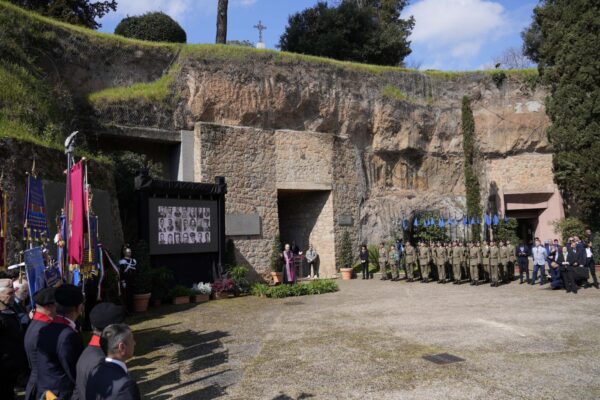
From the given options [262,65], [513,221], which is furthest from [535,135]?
[262,65]

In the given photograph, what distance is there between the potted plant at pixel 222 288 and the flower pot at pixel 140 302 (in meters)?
2.37

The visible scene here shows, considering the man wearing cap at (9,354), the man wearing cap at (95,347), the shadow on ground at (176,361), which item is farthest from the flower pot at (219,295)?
the man wearing cap at (95,347)

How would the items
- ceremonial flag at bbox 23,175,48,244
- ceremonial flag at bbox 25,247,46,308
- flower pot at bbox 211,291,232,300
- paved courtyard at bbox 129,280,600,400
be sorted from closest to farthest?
paved courtyard at bbox 129,280,600,400, ceremonial flag at bbox 25,247,46,308, ceremonial flag at bbox 23,175,48,244, flower pot at bbox 211,291,232,300

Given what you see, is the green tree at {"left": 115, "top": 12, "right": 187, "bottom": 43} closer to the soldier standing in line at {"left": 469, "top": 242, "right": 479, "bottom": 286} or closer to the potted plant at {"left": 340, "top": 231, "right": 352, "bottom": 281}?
the potted plant at {"left": 340, "top": 231, "right": 352, "bottom": 281}

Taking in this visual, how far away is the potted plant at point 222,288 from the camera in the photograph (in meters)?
14.1

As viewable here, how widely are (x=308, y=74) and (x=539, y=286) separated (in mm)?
11673

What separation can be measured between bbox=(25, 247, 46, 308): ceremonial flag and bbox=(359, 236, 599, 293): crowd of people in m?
12.1

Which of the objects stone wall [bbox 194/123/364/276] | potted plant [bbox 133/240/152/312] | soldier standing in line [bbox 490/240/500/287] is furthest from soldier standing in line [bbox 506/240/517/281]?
potted plant [bbox 133/240/152/312]

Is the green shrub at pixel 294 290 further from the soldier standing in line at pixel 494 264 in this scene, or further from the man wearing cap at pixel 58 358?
the man wearing cap at pixel 58 358

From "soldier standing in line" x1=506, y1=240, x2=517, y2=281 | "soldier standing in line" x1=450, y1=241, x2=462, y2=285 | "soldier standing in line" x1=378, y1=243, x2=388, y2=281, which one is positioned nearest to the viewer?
"soldier standing in line" x1=506, y1=240, x2=517, y2=281

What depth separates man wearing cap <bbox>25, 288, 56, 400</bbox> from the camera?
3.64 m

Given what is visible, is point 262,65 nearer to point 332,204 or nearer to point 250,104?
point 250,104

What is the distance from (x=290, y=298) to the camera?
1371cm

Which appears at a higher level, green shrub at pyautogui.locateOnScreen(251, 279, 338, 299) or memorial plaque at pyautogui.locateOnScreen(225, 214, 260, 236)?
memorial plaque at pyautogui.locateOnScreen(225, 214, 260, 236)
